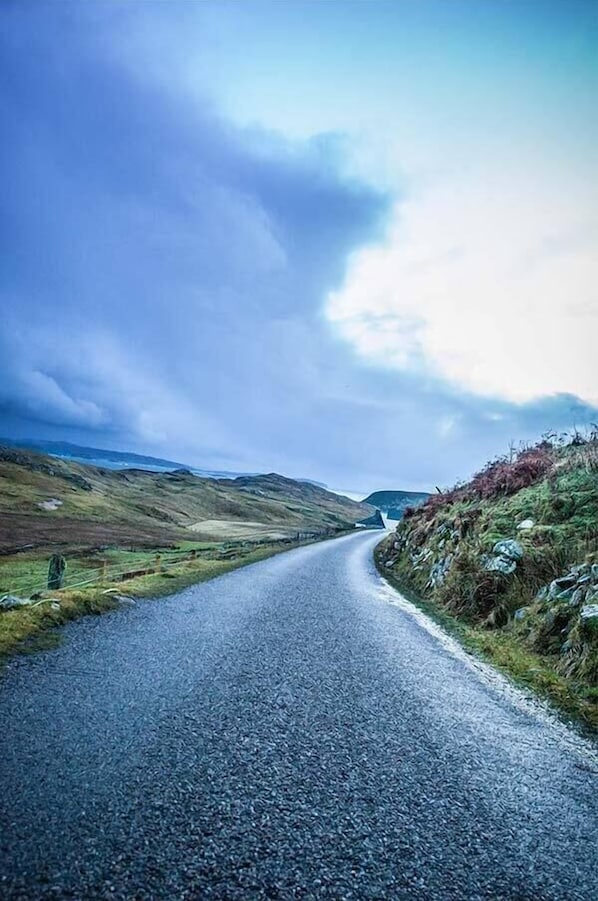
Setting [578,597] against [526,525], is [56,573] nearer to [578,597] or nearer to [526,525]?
[578,597]

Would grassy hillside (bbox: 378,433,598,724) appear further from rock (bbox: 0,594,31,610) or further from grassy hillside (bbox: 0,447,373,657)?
rock (bbox: 0,594,31,610)

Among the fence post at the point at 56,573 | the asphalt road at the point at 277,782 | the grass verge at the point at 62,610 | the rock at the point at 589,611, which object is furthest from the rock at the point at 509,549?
the fence post at the point at 56,573

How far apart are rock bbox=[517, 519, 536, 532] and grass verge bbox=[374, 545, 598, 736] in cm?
372

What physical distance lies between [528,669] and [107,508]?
3694 inches

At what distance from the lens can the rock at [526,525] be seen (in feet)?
50.2

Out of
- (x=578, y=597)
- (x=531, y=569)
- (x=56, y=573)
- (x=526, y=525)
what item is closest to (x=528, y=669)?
(x=578, y=597)

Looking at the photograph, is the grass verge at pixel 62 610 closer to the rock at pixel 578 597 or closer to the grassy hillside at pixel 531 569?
the grassy hillside at pixel 531 569

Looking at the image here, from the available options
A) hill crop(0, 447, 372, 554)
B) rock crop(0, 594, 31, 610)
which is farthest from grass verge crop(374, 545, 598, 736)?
hill crop(0, 447, 372, 554)

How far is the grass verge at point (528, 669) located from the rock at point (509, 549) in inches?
93.8

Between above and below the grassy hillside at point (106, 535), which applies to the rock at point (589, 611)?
above

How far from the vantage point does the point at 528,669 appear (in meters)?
9.64

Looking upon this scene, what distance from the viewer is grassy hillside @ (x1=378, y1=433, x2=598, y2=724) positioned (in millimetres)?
9414

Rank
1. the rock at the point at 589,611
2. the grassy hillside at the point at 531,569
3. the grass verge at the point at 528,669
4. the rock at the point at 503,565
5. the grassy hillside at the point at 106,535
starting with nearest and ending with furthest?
the grass verge at the point at 528,669, the rock at the point at 589,611, the grassy hillside at the point at 531,569, the grassy hillside at the point at 106,535, the rock at the point at 503,565

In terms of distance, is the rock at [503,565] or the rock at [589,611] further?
the rock at [503,565]
